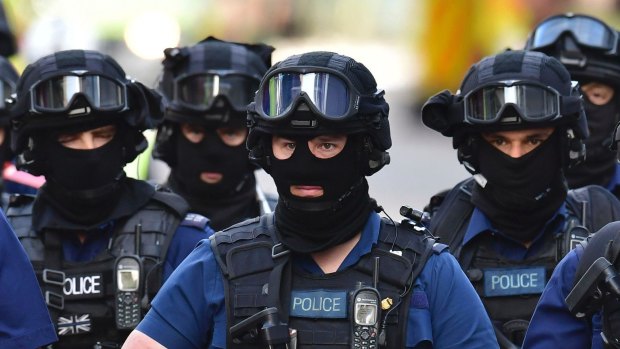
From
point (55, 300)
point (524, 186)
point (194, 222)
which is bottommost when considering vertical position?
point (55, 300)

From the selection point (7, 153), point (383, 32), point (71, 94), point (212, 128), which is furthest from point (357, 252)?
point (383, 32)

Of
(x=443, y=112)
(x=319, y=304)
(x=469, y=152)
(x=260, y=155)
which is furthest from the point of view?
(x=443, y=112)

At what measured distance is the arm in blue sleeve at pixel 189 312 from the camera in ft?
20.0

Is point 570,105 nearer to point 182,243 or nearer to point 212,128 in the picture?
point 182,243

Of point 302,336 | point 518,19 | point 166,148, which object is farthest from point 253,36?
point 302,336

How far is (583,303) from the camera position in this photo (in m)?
5.91

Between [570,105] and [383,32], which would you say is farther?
[383,32]

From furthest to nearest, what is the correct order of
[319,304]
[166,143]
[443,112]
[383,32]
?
[383,32]
[166,143]
[443,112]
[319,304]

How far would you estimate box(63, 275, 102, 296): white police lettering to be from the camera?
7594mm

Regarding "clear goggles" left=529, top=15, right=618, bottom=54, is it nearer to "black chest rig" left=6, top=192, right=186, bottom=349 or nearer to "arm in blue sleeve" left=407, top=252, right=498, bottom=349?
"black chest rig" left=6, top=192, right=186, bottom=349

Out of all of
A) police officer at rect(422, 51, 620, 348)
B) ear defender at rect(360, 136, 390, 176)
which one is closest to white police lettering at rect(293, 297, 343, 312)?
ear defender at rect(360, 136, 390, 176)

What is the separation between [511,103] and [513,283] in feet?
2.47

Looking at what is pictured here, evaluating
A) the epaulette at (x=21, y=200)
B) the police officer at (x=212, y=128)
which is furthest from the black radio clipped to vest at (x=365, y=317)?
the police officer at (x=212, y=128)

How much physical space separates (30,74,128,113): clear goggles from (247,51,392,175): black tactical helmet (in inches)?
63.2
